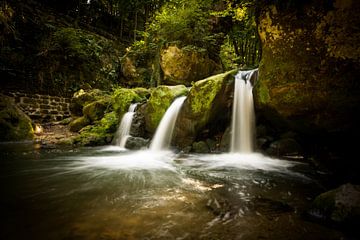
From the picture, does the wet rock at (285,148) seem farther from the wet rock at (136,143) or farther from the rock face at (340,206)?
the wet rock at (136,143)

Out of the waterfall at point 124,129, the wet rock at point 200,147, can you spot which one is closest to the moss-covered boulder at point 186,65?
the waterfall at point 124,129

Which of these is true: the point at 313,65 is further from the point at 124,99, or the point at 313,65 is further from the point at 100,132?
the point at 100,132

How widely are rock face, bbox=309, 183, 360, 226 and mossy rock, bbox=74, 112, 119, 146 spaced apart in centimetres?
815

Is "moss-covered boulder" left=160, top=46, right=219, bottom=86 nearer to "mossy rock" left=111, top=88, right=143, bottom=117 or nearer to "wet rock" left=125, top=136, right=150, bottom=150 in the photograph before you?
"mossy rock" left=111, top=88, right=143, bottom=117

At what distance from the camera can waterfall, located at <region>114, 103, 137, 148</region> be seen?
9.42 meters

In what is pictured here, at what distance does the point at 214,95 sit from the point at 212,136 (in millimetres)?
1528

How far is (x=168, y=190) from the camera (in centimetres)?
372

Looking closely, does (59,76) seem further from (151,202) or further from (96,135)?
(151,202)

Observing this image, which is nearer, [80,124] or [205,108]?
[205,108]

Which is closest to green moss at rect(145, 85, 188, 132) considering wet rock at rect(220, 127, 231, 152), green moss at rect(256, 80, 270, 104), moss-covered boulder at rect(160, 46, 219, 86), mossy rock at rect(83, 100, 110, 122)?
wet rock at rect(220, 127, 231, 152)

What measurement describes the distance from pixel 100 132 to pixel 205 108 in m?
5.07

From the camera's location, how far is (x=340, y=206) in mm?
2586

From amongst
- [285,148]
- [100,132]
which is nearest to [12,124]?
[100,132]

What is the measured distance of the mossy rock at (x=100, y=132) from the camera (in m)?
9.24
